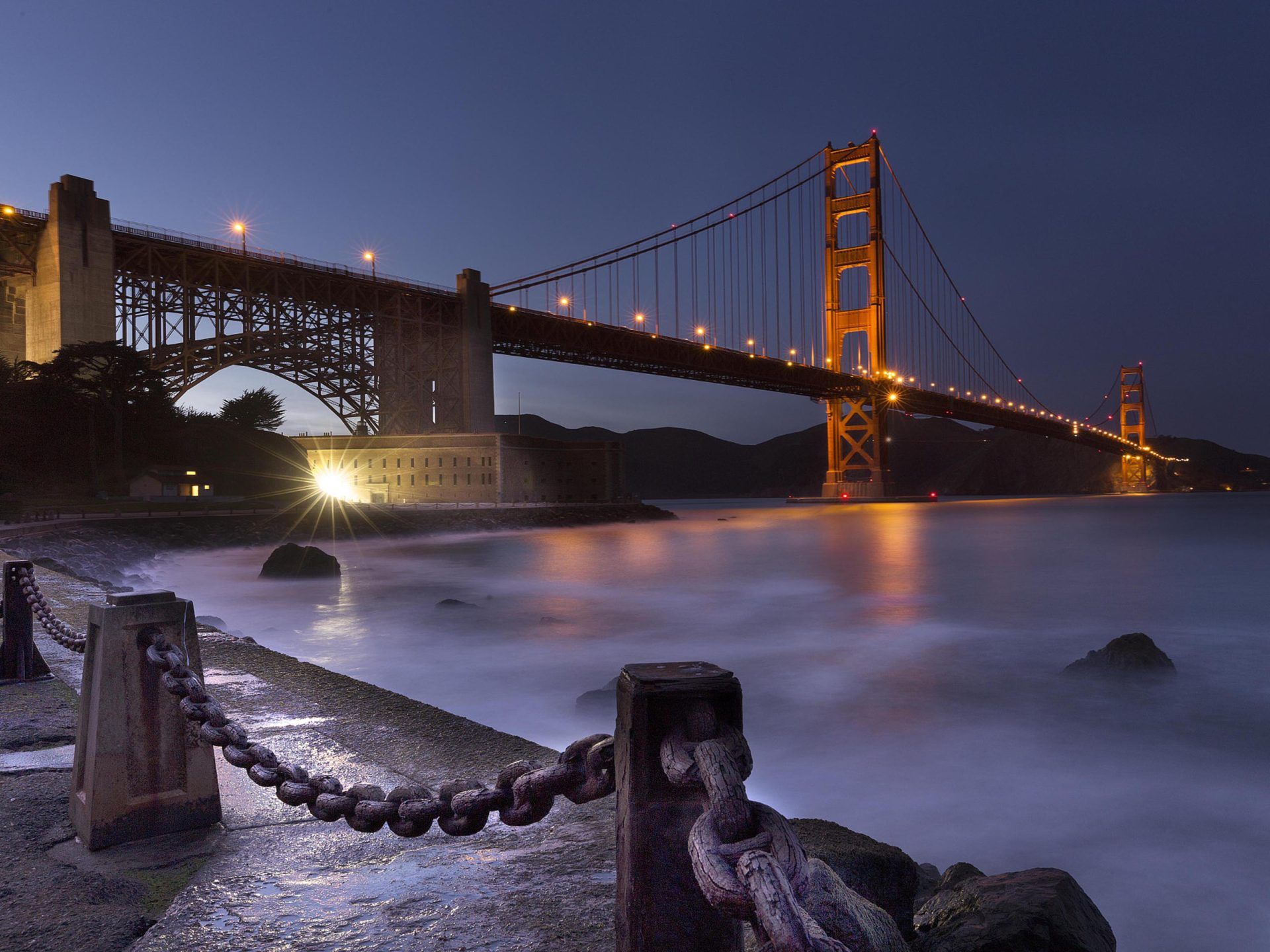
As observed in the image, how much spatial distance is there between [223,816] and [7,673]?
11.3ft

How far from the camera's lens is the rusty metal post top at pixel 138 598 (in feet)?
8.46

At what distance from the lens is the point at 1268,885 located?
491cm

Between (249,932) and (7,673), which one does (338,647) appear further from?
(249,932)

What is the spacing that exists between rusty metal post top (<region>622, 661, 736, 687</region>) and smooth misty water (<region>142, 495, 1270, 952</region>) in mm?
4336

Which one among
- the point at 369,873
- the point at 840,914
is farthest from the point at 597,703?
the point at 840,914

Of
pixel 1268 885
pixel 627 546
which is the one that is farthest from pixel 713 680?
pixel 627 546

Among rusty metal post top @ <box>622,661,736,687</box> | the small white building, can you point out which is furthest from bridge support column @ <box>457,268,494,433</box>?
rusty metal post top @ <box>622,661,736,687</box>

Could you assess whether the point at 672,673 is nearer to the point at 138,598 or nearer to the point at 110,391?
the point at 138,598

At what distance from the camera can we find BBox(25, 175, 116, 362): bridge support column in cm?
3142

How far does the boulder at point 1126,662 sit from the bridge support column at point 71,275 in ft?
116

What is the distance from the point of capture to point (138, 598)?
8.55 feet

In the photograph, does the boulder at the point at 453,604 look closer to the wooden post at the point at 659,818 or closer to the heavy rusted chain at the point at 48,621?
the heavy rusted chain at the point at 48,621

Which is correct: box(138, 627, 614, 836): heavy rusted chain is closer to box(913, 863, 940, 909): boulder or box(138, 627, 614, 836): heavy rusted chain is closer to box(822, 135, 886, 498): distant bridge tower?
box(913, 863, 940, 909): boulder

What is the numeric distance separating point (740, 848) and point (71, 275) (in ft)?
125
